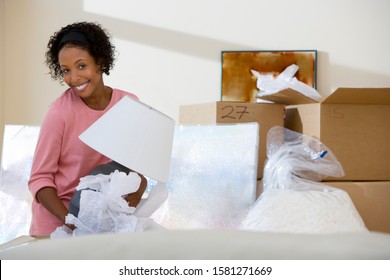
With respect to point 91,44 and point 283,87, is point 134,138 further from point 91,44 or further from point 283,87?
point 283,87

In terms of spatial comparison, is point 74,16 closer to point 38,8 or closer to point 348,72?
point 38,8

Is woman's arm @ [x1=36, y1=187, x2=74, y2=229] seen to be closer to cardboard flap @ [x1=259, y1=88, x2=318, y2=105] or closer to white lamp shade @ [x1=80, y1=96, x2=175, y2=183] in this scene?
white lamp shade @ [x1=80, y1=96, x2=175, y2=183]

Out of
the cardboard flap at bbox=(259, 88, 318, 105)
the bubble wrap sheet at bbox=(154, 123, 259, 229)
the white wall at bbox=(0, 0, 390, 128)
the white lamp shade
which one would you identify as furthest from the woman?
the white wall at bbox=(0, 0, 390, 128)

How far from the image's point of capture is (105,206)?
1.19 meters

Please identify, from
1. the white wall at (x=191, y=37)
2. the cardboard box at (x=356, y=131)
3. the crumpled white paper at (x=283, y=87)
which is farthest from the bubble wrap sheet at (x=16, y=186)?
the white wall at (x=191, y=37)

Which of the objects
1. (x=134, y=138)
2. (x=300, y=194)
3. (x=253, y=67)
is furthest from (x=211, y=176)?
(x=253, y=67)

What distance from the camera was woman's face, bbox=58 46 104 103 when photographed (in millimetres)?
1353

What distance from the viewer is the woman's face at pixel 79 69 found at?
53.2 inches

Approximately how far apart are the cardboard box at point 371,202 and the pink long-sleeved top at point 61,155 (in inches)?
43.4

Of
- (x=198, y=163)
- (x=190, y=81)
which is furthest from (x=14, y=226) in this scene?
(x=190, y=81)

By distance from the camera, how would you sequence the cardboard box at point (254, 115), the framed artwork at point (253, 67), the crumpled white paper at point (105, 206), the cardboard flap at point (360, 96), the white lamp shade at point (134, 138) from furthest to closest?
the framed artwork at point (253, 67) → the cardboard box at point (254, 115) → the cardboard flap at point (360, 96) → the crumpled white paper at point (105, 206) → the white lamp shade at point (134, 138)

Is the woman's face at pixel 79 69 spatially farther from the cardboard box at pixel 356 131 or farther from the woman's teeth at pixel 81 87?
the cardboard box at pixel 356 131

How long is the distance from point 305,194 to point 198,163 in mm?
405

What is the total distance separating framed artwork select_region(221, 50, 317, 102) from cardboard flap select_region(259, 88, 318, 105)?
2.22 m
